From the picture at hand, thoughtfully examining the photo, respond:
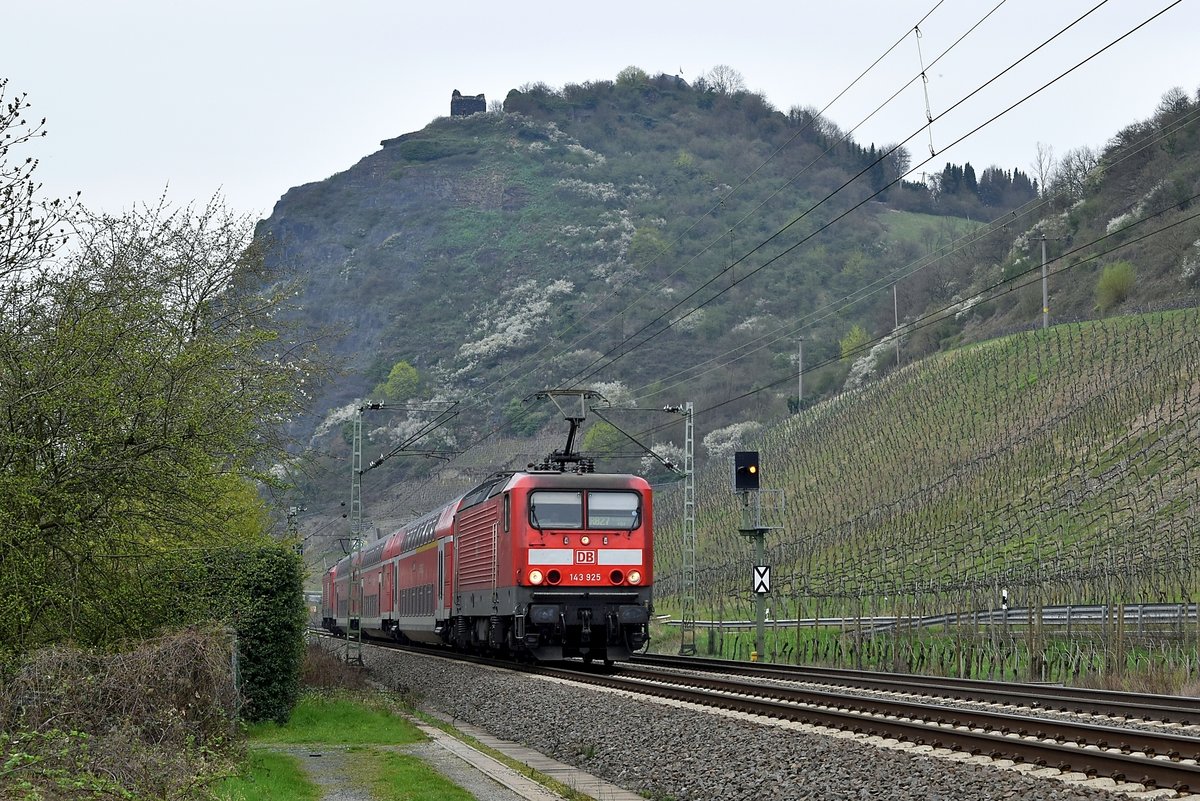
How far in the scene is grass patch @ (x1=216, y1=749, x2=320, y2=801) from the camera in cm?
1245

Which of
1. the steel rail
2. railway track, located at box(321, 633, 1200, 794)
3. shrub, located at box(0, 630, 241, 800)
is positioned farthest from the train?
shrub, located at box(0, 630, 241, 800)

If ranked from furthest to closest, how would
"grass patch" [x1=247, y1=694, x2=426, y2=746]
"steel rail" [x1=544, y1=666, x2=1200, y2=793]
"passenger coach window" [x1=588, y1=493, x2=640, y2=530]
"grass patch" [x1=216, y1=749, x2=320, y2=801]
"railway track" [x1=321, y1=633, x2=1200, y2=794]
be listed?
"passenger coach window" [x1=588, y1=493, x2=640, y2=530], "grass patch" [x1=247, y1=694, x2=426, y2=746], "grass patch" [x1=216, y1=749, x2=320, y2=801], "railway track" [x1=321, y1=633, x2=1200, y2=794], "steel rail" [x1=544, y1=666, x2=1200, y2=793]

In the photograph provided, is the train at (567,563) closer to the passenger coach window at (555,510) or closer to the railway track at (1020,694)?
the passenger coach window at (555,510)

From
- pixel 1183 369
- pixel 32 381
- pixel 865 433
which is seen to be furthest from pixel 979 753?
pixel 865 433

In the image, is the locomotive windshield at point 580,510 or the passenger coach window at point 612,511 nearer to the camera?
the locomotive windshield at point 580,510

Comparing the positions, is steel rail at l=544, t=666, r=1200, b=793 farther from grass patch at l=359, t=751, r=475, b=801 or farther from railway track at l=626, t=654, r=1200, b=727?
grass patch at l=359, t=751, r=475, b=801

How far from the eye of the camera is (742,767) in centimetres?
1334

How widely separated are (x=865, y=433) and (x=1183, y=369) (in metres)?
22.9

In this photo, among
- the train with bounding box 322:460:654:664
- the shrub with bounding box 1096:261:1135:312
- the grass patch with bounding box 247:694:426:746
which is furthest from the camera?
the shrub with bounding box 1096:261:1135:312

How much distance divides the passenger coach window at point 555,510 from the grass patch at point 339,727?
215 inches

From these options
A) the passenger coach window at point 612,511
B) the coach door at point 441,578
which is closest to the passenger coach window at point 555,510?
the passenger coach window at point 612,511

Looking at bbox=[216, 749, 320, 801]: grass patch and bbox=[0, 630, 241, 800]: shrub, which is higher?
bbox=[0, 630, 241, 800]: shrub

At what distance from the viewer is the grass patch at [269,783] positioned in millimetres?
12453

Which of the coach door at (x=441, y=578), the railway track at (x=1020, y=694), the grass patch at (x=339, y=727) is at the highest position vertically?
the coach door at (x=441, y=578)
